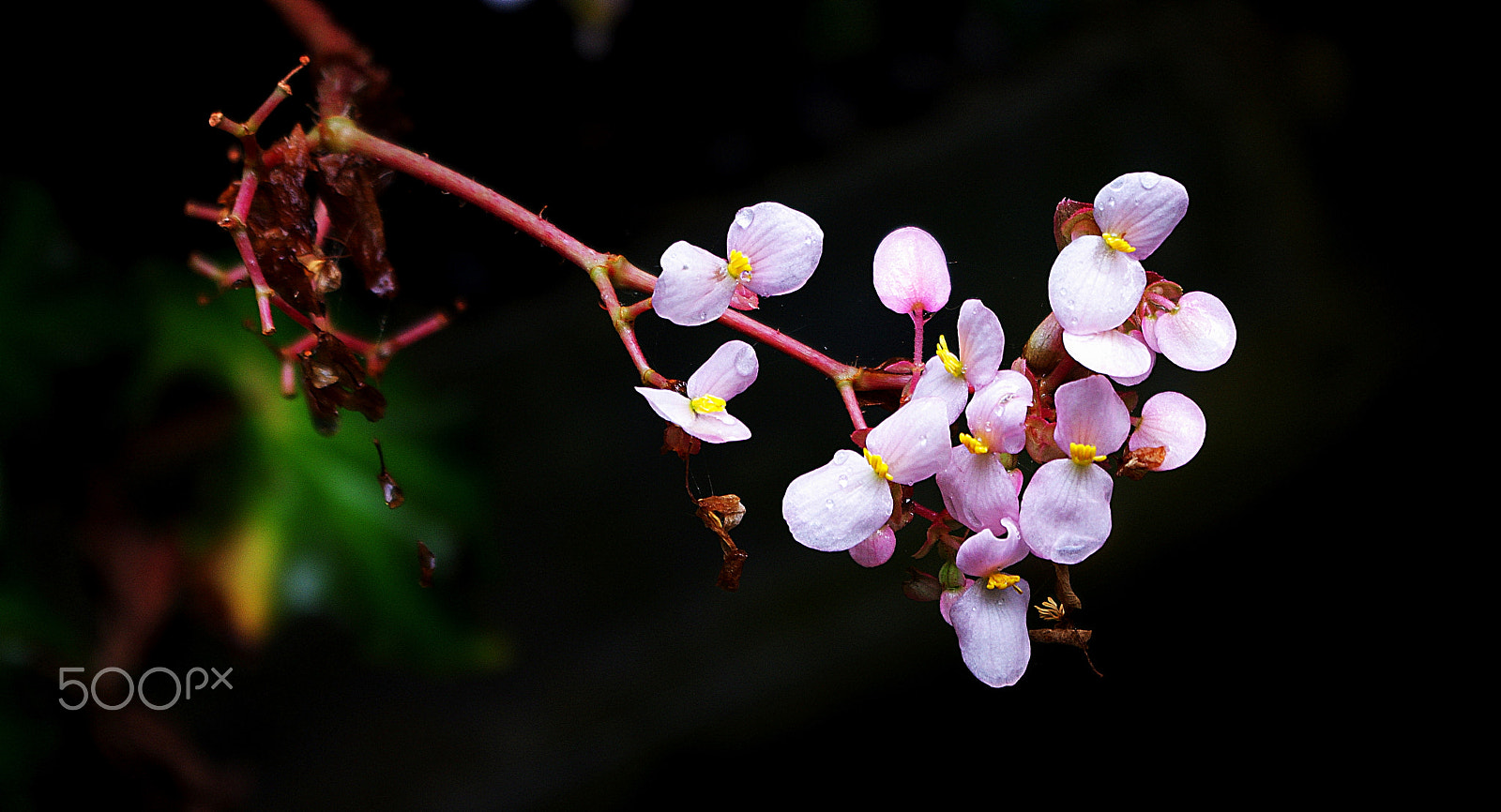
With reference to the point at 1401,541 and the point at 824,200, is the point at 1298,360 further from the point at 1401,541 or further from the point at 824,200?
the point at 824,200

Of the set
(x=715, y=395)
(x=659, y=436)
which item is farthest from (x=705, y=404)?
(x=659, y=436)

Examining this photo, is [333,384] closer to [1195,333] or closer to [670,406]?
[670,406]

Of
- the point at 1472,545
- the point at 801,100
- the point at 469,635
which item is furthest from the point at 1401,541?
the point at 469,635

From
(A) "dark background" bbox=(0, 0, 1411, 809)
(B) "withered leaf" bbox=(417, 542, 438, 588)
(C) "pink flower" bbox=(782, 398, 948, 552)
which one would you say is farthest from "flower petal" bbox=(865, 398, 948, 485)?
(A) "dark background" bbox=(0, 0, 1411, 809)

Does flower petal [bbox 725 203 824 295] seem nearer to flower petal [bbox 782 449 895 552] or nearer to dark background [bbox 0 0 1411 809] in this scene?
flower petal [bbox 782 449 895 552]

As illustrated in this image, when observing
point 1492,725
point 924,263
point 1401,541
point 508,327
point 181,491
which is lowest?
point 1492,725
